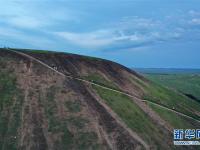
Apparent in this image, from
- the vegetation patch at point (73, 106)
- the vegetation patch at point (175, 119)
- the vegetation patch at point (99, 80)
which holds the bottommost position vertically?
the vegetation patch at point (175, 119)

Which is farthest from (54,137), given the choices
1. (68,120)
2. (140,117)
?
(140,117)

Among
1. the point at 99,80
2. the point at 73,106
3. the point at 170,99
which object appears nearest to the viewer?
the point at 73,106

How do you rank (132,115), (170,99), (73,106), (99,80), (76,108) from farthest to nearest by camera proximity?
1. (170,99)
2. (99,80)
3. (132,115)
4. (73,106)
5. (76,108)

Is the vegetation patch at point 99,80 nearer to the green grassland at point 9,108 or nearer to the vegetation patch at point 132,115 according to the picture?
the vegetation patch at point 132,115

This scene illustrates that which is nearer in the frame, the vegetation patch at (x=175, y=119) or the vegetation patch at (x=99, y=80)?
the vegetation patch at (x=175, y=119)

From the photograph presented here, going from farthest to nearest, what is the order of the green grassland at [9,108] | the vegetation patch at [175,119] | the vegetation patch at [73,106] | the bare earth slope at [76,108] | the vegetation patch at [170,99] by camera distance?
the vegetation patch at [170,99]
the vegetation patch at [175,119]
the vegetation patch at [73,106]
the bare earth slope at [76,108]
the green grassland at [9,108]

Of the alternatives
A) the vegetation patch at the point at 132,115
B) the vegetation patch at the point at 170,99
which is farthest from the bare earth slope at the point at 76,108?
the vegetation patch at the point at 170,99

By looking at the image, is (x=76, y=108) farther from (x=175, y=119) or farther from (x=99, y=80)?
(x=175, y=119)

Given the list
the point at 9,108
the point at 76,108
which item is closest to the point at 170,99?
the point at 76,108

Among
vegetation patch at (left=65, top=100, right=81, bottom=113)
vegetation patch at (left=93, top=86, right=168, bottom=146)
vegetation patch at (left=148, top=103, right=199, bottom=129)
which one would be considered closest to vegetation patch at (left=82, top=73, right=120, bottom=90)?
vegetation patch at (left=93, top=86, right=168, bottom=146)

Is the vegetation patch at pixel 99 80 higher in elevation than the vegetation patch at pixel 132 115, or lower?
higher

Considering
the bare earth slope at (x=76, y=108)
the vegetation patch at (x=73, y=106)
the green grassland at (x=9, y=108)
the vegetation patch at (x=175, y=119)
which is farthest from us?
the vegetation patch at (x=175, y=119)
